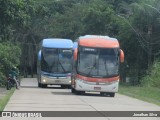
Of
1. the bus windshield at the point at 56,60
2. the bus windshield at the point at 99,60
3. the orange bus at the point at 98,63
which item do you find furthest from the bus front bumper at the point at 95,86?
the bus windshield at the point at 56,60

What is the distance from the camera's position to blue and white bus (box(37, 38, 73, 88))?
4209 centimetres

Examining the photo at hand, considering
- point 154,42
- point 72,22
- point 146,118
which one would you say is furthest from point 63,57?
point 72,22

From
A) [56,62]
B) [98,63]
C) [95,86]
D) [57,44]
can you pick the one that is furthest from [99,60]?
[56,62]

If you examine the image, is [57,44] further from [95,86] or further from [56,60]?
[95,86]

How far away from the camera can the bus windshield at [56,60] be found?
42156 mm

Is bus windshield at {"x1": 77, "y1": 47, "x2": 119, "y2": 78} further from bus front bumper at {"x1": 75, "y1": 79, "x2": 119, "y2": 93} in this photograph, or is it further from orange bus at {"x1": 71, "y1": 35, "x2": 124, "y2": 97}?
bus front bumper at {"x1": 75, "y1": 79, "x2": 119, "y2": 93}

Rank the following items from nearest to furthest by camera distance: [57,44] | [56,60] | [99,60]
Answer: [99,60], [57,44], [56,60]

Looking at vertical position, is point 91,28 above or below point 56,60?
below

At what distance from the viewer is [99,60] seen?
31.5 meters

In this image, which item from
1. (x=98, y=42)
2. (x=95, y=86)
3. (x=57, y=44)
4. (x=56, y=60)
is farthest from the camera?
(x=56, y=60)

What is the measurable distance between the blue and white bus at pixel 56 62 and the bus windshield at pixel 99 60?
34.4 ft

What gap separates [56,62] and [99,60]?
11.3 metres

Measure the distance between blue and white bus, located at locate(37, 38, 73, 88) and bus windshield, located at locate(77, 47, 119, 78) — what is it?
10494 millimetres

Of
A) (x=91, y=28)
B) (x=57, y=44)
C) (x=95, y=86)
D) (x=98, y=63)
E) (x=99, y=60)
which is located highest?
(x=99, y=60)
